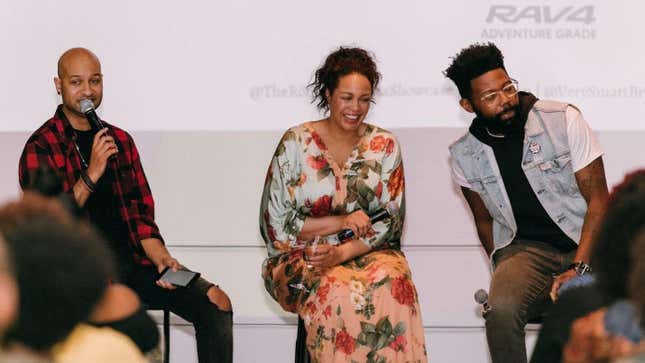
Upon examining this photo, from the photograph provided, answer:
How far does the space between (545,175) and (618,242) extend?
1.82 meters

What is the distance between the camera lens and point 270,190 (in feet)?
12.1

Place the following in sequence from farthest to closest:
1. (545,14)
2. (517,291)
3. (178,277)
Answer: (545,14) → (178,277) → (517,291)

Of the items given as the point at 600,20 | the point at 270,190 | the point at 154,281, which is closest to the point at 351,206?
→ the point at 270,190

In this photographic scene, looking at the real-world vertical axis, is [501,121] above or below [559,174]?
above

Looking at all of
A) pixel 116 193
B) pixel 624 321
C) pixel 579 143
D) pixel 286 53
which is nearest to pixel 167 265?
pixel 116 193

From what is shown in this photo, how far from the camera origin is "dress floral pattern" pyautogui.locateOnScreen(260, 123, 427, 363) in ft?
11.0

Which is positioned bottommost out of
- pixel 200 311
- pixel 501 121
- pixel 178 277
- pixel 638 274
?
pixel 200 311

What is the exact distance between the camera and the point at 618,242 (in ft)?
5.88

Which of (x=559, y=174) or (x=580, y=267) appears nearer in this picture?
(x=580, y=267)

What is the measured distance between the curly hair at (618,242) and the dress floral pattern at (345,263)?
5.10 ft

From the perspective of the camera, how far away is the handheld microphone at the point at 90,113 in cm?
347

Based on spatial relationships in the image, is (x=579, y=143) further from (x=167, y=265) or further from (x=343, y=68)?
(x=167, y=265)

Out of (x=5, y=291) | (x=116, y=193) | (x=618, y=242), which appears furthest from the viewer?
(x=116, y=193)

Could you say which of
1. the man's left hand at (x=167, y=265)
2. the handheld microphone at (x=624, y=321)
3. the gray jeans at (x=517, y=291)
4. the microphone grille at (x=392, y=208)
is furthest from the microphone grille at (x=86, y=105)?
the handheld microphone at (x=624, y=321)
